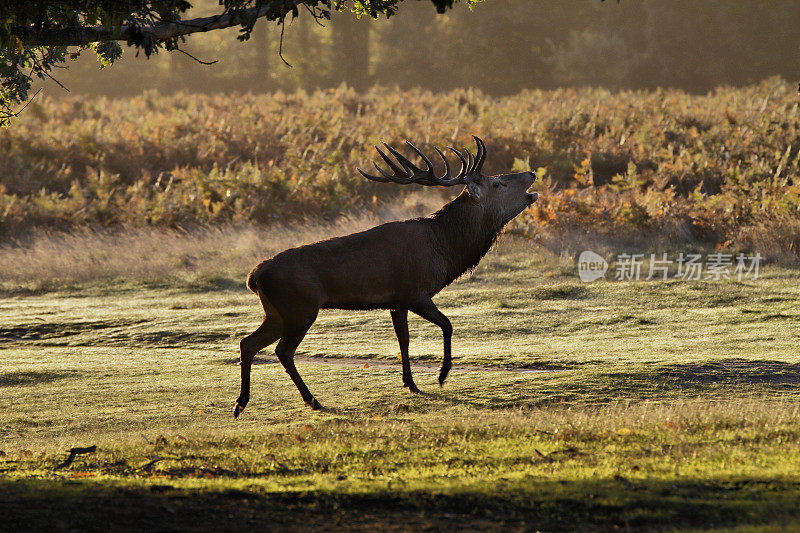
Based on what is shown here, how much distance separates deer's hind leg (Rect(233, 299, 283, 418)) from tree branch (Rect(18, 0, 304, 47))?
2.80m

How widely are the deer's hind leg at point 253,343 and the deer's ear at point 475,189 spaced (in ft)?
8.94

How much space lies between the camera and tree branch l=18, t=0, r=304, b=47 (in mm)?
9398

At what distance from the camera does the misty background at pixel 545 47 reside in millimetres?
57812

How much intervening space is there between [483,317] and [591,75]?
45.3 metres

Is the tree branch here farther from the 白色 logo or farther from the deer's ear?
the 白色 logo

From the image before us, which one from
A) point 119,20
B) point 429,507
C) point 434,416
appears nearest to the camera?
point 429,507

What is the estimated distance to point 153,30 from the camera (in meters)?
9.77

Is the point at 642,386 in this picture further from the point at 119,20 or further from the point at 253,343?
the point at 119,20

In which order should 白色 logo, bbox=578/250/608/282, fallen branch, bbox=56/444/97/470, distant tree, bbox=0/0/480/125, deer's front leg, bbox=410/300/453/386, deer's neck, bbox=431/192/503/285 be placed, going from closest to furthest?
1. fallen branch, bbox=56/444/97/470
2. distant tree, bbox=0/0/480/125
3. deer's front leg, bbox=410/300/453/386
4. deer's neck, bbox=431/192/503/285
5. 白色 logo, bbox=578/250/608/282

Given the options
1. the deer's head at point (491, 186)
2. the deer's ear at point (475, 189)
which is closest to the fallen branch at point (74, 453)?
the deer's head at point (491, 186)

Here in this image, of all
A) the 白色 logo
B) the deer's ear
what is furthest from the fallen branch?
the 白色 logo

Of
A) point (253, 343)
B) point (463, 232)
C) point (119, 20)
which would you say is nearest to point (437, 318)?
point (463, 232)

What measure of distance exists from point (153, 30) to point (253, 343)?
325 centimetres

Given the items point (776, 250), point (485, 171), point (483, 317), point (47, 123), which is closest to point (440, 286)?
point (483, 317)
